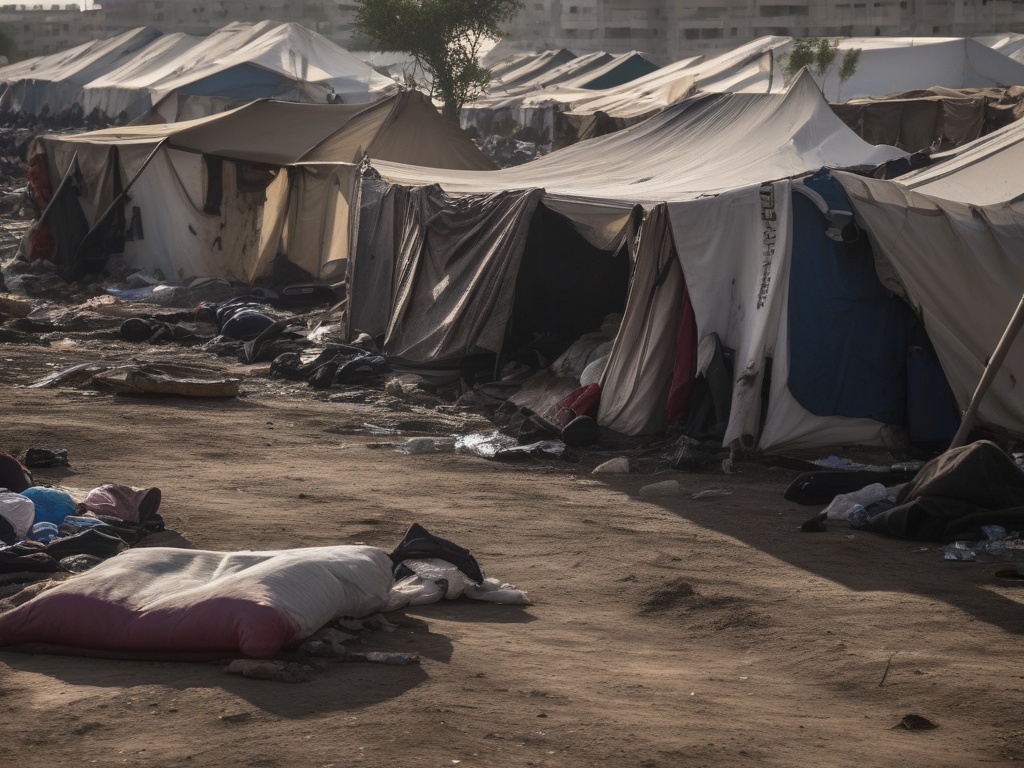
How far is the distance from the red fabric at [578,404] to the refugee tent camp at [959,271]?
2293 millimetres

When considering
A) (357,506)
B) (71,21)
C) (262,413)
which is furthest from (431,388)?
(71,21)

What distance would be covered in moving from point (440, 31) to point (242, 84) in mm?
5924

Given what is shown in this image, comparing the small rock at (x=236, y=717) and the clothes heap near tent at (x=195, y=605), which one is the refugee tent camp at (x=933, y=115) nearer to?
the clothes heap near tent at (x=195, y=605)

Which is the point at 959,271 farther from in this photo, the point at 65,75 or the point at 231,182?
the point at 65,75

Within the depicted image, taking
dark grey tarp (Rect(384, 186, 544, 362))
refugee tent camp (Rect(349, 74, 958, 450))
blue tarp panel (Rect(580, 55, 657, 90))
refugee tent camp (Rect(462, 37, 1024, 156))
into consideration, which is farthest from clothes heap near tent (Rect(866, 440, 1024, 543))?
blue tarp panel (Rect(580, 55, 657, 90))

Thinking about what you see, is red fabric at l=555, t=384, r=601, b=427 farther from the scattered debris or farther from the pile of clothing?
the pile of clothing

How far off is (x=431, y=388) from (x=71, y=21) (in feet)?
218

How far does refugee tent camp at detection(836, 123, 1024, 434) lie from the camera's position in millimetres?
8461

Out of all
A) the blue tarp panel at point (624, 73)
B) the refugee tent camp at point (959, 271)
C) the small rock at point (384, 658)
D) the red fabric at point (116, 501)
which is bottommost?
the small rock at point (384, 658)

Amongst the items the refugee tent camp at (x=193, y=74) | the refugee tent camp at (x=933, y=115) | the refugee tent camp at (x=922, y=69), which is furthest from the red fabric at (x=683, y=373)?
the refugee tent camp at (x=922, y=69)

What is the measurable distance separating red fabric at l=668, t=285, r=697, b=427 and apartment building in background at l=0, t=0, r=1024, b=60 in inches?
1927

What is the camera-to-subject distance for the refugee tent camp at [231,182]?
16.5 metres

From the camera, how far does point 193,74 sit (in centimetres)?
3634

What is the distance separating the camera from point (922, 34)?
175ft
